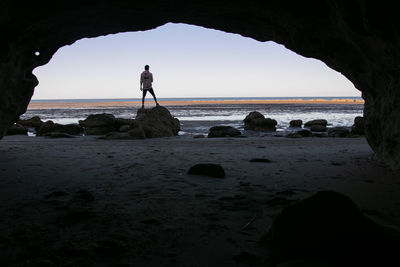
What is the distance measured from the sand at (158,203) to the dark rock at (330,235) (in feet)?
0.76

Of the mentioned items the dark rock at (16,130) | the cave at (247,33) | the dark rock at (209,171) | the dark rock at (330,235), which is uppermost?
the cave at (247,33)

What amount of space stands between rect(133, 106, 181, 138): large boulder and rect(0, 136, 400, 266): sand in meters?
5.35

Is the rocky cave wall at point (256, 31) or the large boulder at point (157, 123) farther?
the large boulder at point (157, 123)

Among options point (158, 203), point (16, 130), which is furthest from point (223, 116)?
point (158, 203)

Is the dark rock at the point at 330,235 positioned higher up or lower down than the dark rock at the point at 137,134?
higher up

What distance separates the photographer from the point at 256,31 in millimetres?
6090

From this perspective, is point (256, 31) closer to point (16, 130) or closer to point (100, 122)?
point (100, 122)

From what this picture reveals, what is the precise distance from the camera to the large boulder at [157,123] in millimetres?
11612

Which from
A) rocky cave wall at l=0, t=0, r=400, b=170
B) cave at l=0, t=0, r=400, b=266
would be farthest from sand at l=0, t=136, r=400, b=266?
rocky cave wall at l=0, t=0, r=400, b=170

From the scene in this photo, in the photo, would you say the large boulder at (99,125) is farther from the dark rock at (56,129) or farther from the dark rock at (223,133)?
the dark rock at (223,133)

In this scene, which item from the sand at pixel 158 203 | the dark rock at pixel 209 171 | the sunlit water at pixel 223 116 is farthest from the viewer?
the sunlit water at pixel 223 116

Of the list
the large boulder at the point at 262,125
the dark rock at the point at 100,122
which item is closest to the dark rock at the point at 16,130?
the dark rock at the point at 100,122

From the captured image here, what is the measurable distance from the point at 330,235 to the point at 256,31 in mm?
4857

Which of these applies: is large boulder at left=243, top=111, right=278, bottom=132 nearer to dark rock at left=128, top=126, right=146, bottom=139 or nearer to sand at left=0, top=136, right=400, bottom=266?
dark rock at left=128, top=126, right=146, bottom=139
